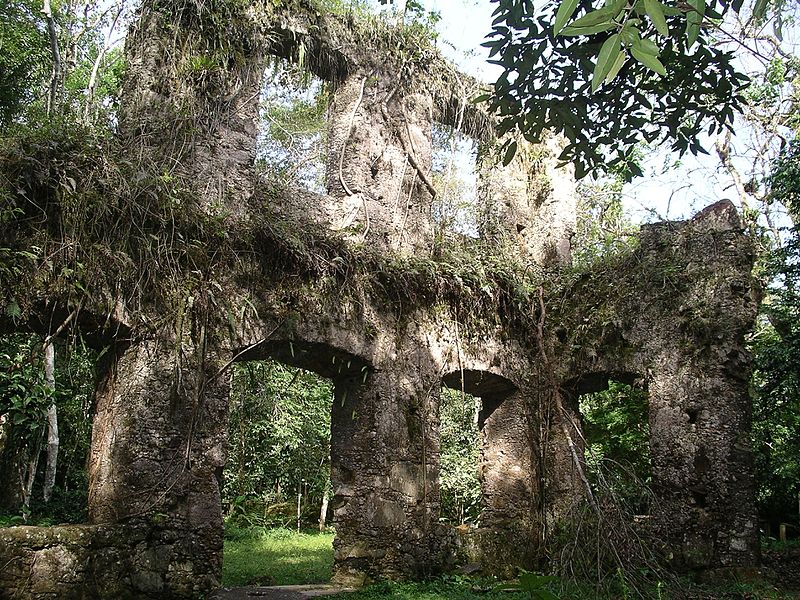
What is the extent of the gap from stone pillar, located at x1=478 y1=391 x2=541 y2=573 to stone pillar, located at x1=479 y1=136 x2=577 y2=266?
88.8 inches

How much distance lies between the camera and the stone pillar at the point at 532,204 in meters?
9.75

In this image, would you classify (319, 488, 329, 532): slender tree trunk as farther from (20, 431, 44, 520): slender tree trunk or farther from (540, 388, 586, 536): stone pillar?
(540, 388, 586, 536): stone pillar

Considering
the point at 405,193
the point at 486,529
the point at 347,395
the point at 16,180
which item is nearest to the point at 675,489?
the point at 486,529

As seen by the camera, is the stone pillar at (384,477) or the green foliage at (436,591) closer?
the green foliage at (436,591)

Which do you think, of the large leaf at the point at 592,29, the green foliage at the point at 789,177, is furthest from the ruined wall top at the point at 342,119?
the large leaf at the point at 592,29

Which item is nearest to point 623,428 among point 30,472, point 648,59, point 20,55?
point 30,472

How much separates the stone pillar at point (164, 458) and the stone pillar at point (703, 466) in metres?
4.45

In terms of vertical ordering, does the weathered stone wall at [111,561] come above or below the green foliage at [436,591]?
above

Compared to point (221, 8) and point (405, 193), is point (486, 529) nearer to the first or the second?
point (405, 193)

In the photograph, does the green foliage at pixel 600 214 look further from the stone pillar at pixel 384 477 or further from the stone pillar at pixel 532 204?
the stone pillar at pixel 384 477

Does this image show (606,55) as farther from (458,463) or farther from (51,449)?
(458,463)

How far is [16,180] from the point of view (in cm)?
514

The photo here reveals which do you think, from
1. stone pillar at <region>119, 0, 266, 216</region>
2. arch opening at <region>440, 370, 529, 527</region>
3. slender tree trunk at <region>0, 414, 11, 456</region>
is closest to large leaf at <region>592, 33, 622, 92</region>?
stone pillar at <region>119, 0, 266, 216</region>

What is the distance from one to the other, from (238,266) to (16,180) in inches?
75.9
